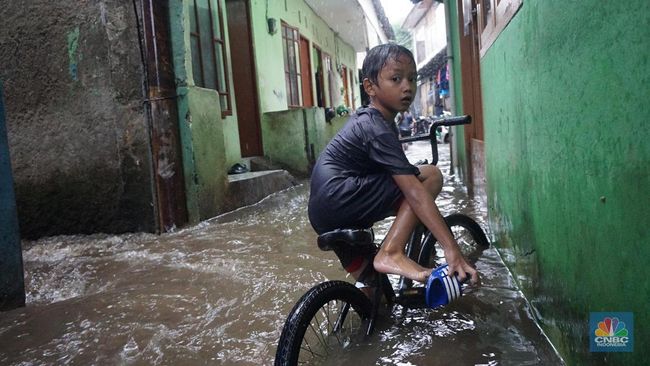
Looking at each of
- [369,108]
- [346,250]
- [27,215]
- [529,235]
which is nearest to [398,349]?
[346,250]

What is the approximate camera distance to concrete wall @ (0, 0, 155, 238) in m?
5.16

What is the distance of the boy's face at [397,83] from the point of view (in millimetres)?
2125

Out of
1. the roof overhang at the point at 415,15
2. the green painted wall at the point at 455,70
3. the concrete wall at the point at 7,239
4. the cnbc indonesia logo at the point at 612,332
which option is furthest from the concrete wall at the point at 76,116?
the roof overhang at the point at 415,15

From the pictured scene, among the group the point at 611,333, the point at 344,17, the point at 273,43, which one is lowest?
the point at 611,333

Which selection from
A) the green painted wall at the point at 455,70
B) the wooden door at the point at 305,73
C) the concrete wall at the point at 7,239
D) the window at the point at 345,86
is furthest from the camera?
the window at the point at 345,86

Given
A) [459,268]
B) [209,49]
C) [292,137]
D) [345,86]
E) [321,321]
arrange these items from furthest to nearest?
[345,86] → [292,137] → [209,49] → [321,321] → [459,268]

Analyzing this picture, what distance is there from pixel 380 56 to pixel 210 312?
169cm

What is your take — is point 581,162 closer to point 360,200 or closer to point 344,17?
point 360,200

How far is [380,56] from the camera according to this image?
2.15 metres

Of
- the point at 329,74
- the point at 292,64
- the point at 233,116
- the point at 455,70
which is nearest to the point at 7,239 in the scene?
the point at 233,116

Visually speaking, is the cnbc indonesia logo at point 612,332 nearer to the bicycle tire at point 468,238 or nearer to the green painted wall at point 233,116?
the bicycle tire at point 468,238

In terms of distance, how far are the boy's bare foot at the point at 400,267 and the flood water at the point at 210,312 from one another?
0.37 m

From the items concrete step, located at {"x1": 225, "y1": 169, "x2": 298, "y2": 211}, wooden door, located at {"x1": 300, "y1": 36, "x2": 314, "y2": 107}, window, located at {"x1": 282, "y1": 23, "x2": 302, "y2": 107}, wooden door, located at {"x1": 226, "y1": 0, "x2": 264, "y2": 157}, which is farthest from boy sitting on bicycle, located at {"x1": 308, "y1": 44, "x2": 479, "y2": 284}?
wooden door, located at {"x1": 300, "y1": 36, "x2": 314, "y2": 107}

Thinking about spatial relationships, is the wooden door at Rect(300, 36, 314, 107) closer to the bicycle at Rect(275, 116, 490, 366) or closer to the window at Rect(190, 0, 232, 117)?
the window at Rect(190, 0, 232, 117)
